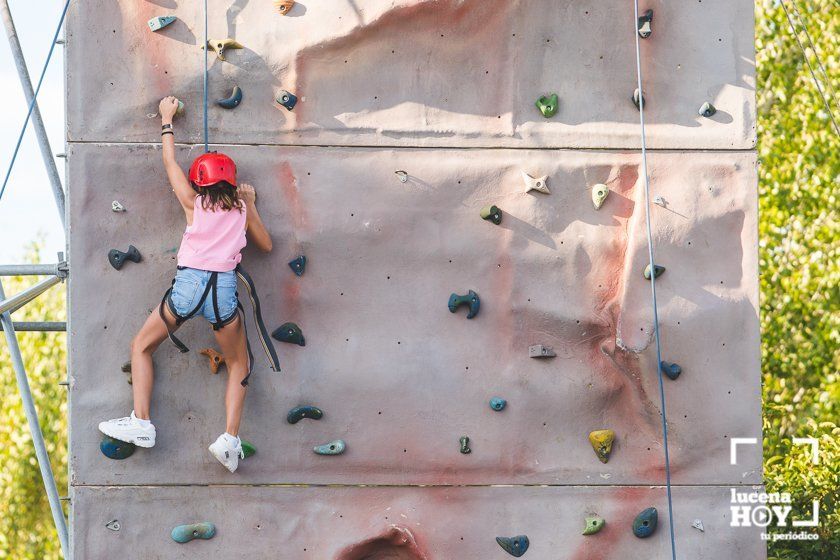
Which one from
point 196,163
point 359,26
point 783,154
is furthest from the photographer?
point 783,154

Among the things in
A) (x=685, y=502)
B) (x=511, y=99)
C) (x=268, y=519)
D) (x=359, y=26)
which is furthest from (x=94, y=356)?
(x=685, y=502)

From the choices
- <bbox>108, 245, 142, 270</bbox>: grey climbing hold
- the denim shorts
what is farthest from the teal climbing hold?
<bbox>108, 245, 142, 270</bbox>: grey climbing hold

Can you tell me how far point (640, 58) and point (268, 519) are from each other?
9.07 ft

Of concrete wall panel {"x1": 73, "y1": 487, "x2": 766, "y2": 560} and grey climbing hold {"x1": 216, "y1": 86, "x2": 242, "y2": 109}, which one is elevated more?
grey climbing hold {"x1": 216, "y1": 86, "x2": 242, "y2": 109}

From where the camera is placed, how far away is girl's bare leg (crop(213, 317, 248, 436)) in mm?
4676

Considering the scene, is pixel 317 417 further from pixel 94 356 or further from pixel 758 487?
pixel 758 487

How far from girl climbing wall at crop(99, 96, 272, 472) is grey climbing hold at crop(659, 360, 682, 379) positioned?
1899mm

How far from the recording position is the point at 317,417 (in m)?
4.86

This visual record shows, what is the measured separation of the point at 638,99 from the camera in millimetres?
5062

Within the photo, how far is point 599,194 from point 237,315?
1.75 meters

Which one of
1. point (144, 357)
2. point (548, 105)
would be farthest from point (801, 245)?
point (144, 357)

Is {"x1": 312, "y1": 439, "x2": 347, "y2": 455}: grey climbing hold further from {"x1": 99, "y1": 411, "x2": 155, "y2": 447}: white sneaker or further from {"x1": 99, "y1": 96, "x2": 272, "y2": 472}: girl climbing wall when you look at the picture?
{"x1": 99, "y1": 411, "x2": 155, "y2": 447}: white sneaker

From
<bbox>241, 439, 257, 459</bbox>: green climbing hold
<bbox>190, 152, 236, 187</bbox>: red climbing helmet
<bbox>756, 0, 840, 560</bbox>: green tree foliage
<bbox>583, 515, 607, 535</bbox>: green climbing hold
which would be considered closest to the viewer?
<bbox>190, 152, 236, 187</bbox>: red climbing helmet

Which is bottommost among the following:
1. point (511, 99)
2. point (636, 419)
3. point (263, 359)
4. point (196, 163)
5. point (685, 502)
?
point (685, 502)
